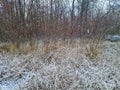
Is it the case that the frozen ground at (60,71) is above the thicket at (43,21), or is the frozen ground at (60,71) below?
below

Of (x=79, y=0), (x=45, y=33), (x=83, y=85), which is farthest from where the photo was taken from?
(x=79, y=0)

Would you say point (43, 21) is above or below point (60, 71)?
above

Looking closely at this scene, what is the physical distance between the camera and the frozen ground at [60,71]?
3877 millimetres

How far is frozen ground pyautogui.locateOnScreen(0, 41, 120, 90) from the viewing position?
153 inches

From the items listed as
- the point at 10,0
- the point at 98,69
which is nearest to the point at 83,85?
the point at 98,69

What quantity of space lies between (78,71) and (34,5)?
8.51ft

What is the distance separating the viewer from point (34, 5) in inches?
242

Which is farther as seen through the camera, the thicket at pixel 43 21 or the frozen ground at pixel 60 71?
the thicket at pixel 43 21

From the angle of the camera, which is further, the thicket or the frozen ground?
the thicket

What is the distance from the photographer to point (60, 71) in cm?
416

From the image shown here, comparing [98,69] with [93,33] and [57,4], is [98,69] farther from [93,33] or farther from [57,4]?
[57,4]

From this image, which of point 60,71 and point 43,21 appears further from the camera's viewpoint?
point 43,21

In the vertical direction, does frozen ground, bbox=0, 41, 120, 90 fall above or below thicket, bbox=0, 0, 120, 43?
below

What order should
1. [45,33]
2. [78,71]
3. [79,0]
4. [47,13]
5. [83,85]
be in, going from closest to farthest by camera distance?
[83,85], [78,71], [45,33], [47,13], [79,0]
